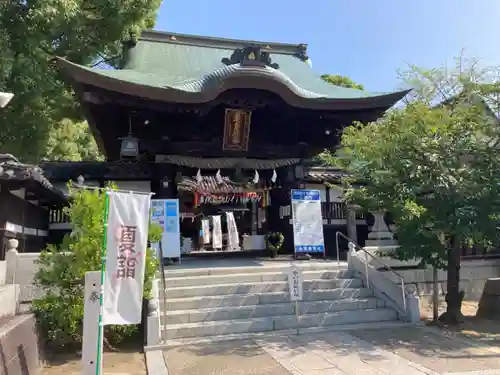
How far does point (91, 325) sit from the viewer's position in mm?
4906

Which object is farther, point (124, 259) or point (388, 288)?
point (388, 288)

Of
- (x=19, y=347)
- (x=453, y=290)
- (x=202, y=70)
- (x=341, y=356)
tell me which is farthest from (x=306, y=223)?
(x=19, y=347)

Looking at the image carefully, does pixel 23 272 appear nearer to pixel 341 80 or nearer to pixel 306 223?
pixel 306 223

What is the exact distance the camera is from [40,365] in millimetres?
6008

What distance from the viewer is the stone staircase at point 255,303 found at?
25.7 feet

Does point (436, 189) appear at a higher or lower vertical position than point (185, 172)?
lower

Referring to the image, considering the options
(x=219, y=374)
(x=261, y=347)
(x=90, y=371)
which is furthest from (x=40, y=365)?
(x=261, y=347)

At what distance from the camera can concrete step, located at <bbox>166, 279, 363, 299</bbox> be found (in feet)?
28.4

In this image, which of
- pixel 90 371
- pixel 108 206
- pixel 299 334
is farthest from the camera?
pixel 299 334

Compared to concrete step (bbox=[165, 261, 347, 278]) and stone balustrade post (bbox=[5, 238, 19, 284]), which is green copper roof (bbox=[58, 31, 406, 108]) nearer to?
stone balustrade post (bbox=[5, 238, 19, 284])

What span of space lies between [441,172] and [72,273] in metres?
6.89

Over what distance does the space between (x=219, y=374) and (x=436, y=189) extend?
5.37 meters

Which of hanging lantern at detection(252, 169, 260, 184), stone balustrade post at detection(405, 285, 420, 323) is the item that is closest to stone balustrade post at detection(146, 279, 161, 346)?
stone balustrade post at detection(405, 285, 420, 323)

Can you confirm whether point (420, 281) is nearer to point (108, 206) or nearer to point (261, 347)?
point (261, 347)
